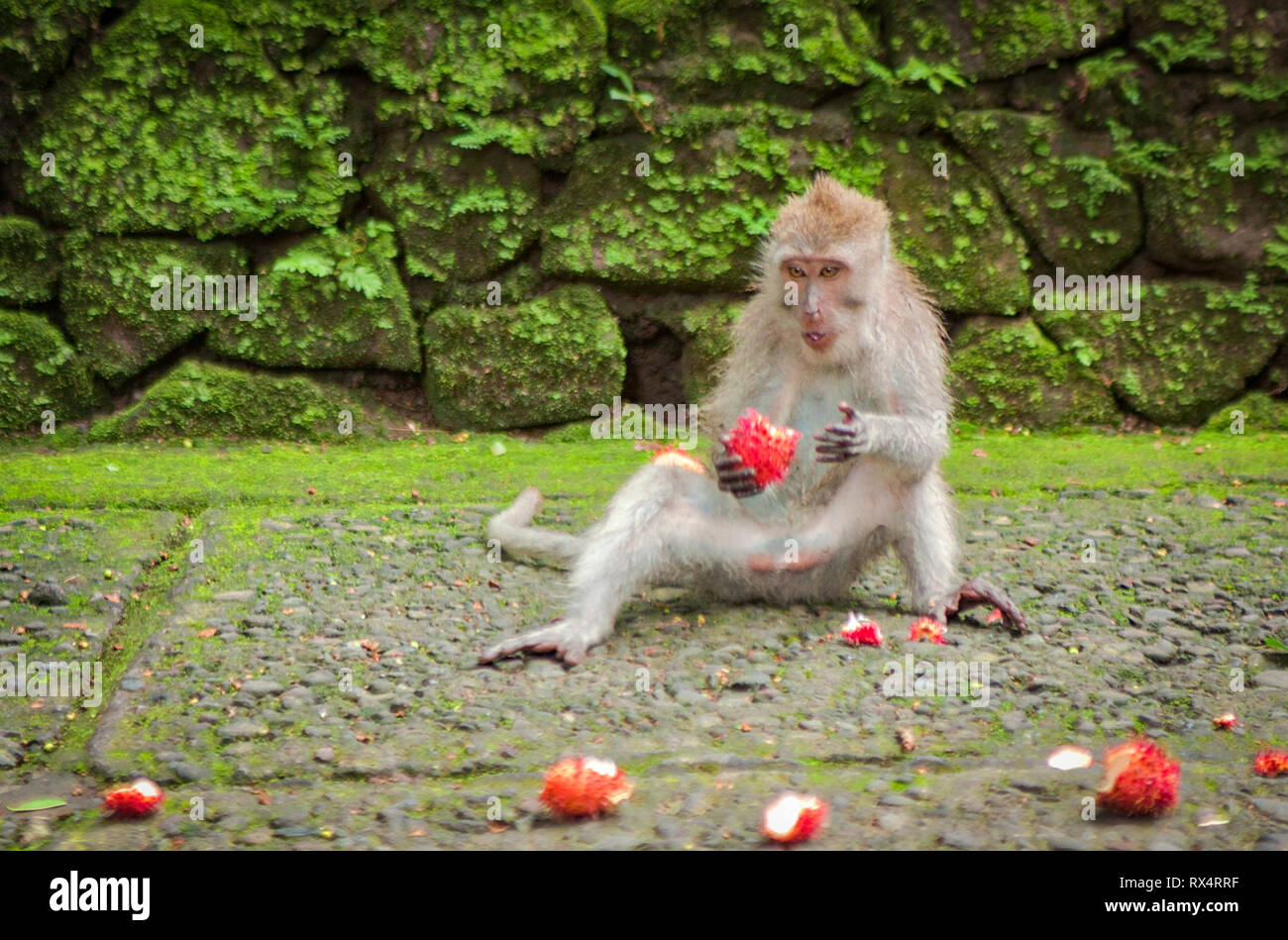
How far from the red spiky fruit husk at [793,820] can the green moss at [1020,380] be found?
14.6 ft

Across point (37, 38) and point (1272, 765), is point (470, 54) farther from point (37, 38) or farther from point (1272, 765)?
point (1272, 765)

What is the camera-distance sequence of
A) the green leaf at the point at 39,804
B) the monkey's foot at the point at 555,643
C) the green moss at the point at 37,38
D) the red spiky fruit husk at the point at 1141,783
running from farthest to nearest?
the green moss at the point at 37,38 < the monkey's foot at the point at 555,643 < the green leaf at the point at 39,804 < the red spiky fruit husk at the point at 1141,783

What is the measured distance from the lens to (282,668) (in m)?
4.07

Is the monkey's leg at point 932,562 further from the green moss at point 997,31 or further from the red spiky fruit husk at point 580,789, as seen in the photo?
the green moss at point 997,31

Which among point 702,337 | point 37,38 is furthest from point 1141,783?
point 37,38

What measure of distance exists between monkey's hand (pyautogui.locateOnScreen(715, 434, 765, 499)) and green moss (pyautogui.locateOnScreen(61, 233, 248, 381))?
138 inches

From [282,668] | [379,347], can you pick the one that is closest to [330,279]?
[379,347]

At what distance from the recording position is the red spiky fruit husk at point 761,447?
441cm

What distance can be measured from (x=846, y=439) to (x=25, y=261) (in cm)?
460

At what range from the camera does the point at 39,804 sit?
3244 mm

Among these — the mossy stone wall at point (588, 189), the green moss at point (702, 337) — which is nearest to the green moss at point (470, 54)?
the mossy stone wall at point (588, 189)

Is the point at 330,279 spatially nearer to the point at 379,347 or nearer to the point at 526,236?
the point at 379,347

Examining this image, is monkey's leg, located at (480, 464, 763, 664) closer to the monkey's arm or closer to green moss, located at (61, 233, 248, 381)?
the monkey's arm

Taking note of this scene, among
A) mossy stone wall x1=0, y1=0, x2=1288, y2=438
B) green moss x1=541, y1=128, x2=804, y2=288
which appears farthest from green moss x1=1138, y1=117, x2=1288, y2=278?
green moss x1=541, y1=128, x2=804, y2=288
